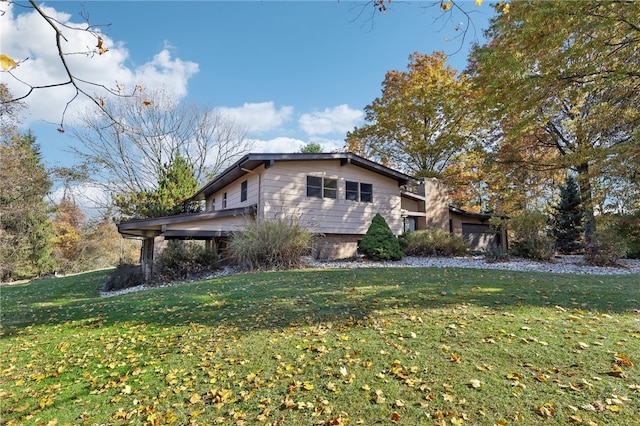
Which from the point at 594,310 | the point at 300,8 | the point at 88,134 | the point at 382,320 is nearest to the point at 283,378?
the point at 382,320

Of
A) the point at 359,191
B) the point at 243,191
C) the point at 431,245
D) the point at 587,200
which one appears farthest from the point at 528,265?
the point at 243,191

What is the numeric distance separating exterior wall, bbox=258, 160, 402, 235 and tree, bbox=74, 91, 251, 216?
10682 mm

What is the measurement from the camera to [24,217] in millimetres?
19328

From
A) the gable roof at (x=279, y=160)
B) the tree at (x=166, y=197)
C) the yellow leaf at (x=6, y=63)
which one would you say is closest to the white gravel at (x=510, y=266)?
the gable roof at (x=279, y=160)

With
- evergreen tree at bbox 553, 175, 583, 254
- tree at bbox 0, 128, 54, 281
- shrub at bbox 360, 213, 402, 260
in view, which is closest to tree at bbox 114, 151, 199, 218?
tree at bbox 0, 128, 54, 281

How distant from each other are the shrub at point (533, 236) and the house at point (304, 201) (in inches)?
197

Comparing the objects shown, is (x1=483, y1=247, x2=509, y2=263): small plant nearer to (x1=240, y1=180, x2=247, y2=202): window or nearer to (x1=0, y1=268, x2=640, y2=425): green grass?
(x1=0, y1=268, x2=640, y2=425): green grass

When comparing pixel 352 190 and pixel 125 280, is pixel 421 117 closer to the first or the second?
pixel 352 190

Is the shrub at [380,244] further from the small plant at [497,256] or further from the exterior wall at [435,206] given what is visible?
the exterior wall at [435,206]

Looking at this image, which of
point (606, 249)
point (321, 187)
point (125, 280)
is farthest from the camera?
point (321, 187)

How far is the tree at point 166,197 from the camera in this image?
18.7 metres

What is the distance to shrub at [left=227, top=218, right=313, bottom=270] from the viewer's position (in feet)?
32.8

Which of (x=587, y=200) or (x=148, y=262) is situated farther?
(x=587, y=200)

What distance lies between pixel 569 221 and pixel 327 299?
1885 cm
